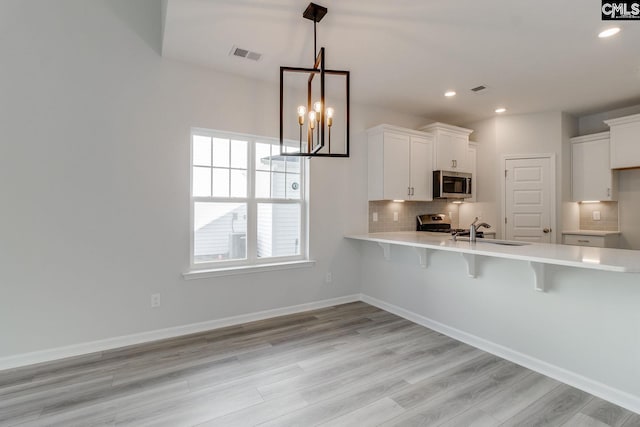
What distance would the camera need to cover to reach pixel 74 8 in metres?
2.68

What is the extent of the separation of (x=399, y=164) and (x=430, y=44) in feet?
5.62

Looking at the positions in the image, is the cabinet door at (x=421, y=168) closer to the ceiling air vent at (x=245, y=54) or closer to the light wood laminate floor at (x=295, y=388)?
the light wood laminate floor at (x=295, y=388)

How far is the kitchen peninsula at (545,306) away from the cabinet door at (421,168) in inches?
46.8

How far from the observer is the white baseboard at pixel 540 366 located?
205cm

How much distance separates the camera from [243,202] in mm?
3555

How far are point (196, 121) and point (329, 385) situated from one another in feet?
9.10

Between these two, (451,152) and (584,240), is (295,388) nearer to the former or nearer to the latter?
(451,152)

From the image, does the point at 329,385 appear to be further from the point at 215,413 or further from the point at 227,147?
the point at 227,147

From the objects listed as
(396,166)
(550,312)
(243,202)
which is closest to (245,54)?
(243,202)

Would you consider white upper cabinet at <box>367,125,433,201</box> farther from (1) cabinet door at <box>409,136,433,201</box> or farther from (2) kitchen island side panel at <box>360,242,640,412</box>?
(2) kitchen island side panel at <box>360,242,640,412</box>

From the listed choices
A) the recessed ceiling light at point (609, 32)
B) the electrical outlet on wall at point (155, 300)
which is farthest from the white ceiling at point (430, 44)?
the electrical outlet on wall at point (155, 300)

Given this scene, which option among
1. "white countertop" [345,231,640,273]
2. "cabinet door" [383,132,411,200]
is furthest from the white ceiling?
"white countertop" [345,231,640,273]

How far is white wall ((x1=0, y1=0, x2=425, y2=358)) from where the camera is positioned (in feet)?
8.17

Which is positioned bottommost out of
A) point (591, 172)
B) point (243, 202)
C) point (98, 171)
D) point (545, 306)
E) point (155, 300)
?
point (155, 300)
